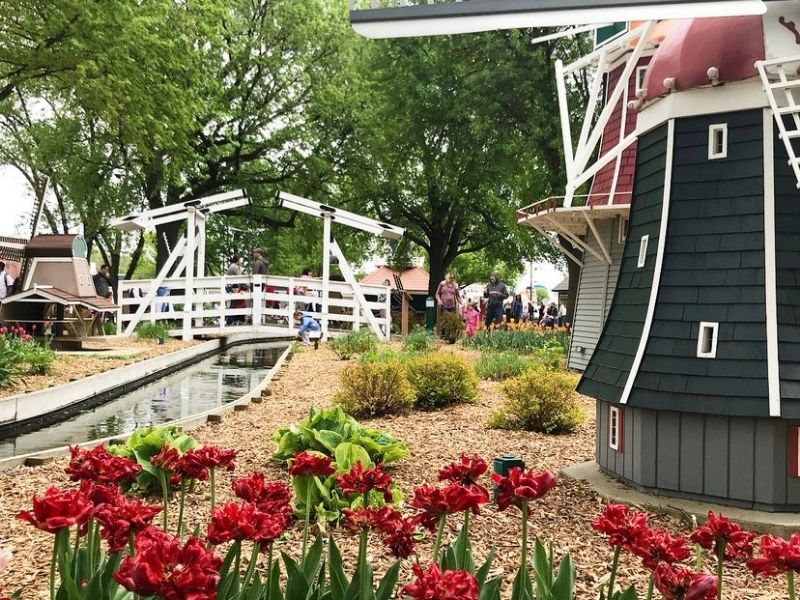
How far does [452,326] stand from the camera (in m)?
20.9

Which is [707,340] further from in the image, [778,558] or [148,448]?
[148,448]

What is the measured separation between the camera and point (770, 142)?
6.00 meters

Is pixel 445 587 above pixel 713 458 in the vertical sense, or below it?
above

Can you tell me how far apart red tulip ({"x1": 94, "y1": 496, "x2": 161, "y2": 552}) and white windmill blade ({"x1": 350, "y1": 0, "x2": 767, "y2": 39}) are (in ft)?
10.2

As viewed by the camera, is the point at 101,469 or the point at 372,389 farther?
the point at 372,389

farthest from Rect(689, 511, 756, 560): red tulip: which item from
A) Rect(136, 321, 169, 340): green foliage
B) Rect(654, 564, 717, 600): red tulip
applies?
Rect(136, 321, 169, 340): green foliage

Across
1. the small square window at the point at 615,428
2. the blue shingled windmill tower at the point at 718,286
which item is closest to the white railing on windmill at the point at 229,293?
the small square window at the point at 615,428

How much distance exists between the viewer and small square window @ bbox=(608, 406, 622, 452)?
645 centimetres

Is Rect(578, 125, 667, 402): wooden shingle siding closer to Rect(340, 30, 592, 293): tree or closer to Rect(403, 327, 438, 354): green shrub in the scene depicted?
Rect(403, 327, 438, 354): green shrub

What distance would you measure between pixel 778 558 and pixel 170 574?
1775 mm

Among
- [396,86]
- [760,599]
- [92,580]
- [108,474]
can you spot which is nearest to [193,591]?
[92,580]

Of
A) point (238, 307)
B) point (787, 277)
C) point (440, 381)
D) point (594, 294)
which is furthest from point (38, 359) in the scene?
point (238, 307)

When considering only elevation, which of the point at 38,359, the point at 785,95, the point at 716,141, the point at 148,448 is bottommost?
the point at 148,448

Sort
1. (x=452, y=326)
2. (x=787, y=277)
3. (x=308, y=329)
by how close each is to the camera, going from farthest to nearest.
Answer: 1. (x=452, y=326)
2. (x=308, y=329)
3. (x=787, y=277)
